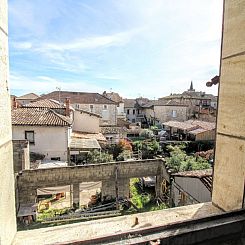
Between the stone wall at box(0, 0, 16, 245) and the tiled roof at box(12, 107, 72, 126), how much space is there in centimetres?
1281

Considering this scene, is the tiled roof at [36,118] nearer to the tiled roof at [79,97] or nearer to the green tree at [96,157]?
the green tree at [96,157]

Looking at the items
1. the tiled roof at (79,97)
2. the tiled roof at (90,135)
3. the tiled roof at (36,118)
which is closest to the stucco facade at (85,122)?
the tiled roof at (90,135)

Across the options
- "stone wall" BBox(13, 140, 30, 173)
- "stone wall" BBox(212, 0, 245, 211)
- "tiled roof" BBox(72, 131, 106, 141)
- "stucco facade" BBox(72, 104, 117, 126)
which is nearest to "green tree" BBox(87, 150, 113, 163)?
"tiled roof" BBox(72, 131, 106, 141)

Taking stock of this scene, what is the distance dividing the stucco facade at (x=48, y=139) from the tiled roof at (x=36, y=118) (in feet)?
0.91

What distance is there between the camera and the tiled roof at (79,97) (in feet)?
90.7

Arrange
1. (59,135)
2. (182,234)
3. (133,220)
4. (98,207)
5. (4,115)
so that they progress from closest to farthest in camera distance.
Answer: (4,115)
(182,234)
(133,220)
(98,207)
(59,135)

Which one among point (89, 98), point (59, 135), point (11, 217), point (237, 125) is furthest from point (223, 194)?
point (89, 98)

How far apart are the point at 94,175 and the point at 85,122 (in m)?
10.1

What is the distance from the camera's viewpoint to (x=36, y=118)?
548 inches

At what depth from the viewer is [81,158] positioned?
1423cm

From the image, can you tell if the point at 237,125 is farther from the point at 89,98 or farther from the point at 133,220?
the point at 89,98

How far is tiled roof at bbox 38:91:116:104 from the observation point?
1089 inches

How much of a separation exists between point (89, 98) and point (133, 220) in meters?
27.4

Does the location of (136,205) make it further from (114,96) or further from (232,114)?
(114,96)
